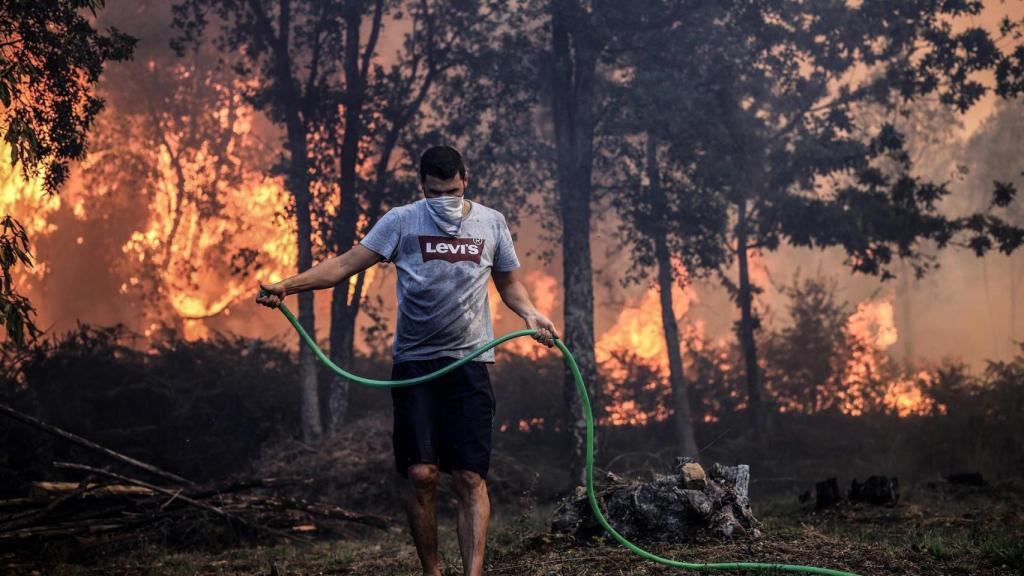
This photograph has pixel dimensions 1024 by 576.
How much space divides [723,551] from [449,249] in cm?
284

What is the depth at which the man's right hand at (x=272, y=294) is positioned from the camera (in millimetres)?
4887

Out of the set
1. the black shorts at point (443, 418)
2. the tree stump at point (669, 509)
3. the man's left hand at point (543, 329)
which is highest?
the man's left hand at point (543, 329)

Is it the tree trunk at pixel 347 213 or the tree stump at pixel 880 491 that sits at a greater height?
the tree trunk at pixel 347 213

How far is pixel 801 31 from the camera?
19.8 m

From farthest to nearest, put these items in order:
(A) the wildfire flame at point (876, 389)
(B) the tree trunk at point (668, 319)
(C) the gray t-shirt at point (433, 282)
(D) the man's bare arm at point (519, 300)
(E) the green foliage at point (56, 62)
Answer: (A) the wildfire flame at point (876, 389) → (B) the tree trunk at point (668, 319) → (E) the green foliage at point (56, 62) → (D) the man's bare arm at point (519, 300) → (C) the gray t-shirt at point (433, 282)

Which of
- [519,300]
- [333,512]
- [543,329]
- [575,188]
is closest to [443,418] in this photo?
[543,329]

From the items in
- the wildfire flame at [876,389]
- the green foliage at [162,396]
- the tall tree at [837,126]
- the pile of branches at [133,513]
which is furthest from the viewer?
the wildfire flame at [876,389]

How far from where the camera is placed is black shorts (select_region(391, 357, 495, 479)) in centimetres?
502

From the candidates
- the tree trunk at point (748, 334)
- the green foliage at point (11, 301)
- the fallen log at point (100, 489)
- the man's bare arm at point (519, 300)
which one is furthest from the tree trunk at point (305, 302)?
the man's bare arm at point (519, 300)

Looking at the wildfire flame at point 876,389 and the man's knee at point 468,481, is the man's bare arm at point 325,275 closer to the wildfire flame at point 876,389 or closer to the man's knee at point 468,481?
the man's knee at point 468,481

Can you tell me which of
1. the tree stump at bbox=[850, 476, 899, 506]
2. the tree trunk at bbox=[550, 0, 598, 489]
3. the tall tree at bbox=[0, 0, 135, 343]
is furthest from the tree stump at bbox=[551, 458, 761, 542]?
the tree trunk at bbox=[550, 0, 598, 489]

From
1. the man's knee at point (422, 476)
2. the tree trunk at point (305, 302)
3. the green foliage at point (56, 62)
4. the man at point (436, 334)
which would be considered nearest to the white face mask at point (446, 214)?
the man at point (436, 334)

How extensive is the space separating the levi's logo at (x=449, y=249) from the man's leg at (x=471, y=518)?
3.90 ft

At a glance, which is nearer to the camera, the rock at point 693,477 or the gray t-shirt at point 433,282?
the gray t-shirt at point 433,282
